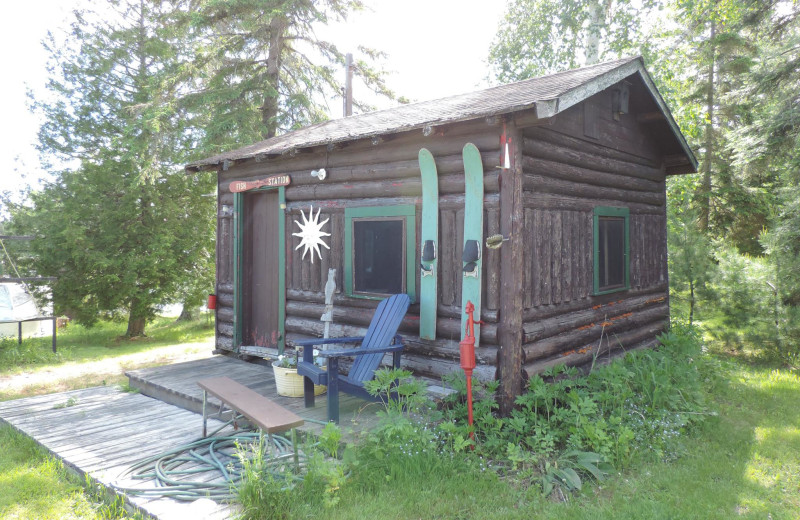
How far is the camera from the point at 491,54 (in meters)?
18.7

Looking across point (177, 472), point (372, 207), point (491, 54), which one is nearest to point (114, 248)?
point (372, 207)

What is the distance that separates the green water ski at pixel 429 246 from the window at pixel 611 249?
2219mm

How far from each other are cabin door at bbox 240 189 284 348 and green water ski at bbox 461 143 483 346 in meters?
3.12

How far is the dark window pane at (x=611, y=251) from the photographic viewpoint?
6629 millimetres

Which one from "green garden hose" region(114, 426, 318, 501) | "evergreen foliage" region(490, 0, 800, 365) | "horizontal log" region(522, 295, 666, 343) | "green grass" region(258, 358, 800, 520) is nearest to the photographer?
"green grass" region(258, 358, 800, 520)

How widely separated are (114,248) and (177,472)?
9328 mm

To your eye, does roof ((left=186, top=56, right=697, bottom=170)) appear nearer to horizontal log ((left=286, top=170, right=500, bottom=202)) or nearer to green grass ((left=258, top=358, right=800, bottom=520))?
horizontal log ((left=286, top=170, right=500, bottom=202))

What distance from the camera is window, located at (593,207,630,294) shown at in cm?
649

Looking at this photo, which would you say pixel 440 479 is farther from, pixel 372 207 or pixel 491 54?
pixel 491 54

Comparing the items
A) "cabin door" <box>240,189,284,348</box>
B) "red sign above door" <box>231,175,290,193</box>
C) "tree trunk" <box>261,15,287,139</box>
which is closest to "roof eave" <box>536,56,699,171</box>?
"red sign above door" <box>231,175,290,193</box>

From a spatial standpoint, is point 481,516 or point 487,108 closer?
point 481,516

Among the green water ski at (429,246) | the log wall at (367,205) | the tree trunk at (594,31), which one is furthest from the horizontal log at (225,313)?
the tree trunk at (594,31)

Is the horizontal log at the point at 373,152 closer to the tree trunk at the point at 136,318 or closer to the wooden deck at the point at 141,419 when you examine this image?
the wooden deck at the point at 141,419

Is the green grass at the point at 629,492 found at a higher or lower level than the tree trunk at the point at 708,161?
lower
